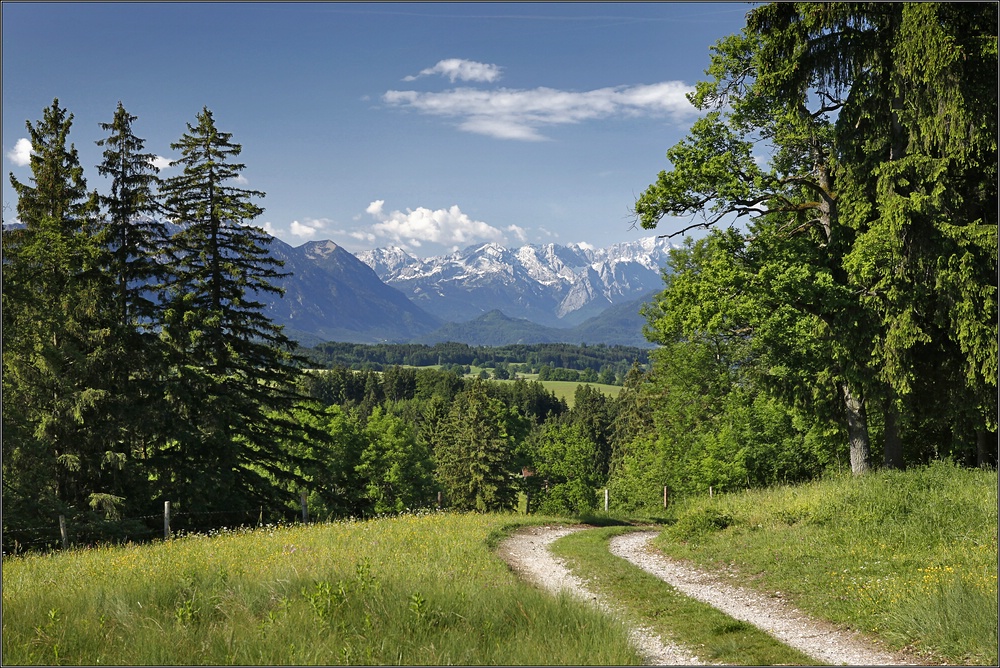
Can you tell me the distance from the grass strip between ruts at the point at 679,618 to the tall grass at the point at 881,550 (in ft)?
4.46

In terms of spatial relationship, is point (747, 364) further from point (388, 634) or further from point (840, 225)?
point (388, 634)

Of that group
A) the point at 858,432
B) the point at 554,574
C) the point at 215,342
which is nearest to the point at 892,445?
the point at 858,432

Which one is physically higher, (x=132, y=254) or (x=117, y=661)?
(x=132, y=254)

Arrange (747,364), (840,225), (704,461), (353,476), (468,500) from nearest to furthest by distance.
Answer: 1. (840,225)
2. (747,364)
3. (704,461)
4. (353,476)
5. (468,500)

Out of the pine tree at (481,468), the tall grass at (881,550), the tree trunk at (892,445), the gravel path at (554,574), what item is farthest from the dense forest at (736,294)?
the pine tree at (481,468)

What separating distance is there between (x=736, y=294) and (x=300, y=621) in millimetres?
14313

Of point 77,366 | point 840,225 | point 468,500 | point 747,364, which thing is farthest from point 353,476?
point 840,225

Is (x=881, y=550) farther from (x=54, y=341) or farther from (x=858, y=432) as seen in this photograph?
(x=54, y=341)

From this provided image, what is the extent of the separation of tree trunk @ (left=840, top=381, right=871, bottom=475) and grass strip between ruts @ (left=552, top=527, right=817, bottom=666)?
8045 mm

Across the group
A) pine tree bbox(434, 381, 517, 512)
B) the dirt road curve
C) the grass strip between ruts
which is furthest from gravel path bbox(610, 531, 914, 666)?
pine tree bbox(434, 381, 517, 512)

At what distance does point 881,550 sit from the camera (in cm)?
1143

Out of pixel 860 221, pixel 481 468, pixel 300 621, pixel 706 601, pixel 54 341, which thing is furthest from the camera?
pixel 481 468

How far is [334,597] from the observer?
→ 7.92 m

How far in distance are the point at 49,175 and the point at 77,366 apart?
687 centimetres
